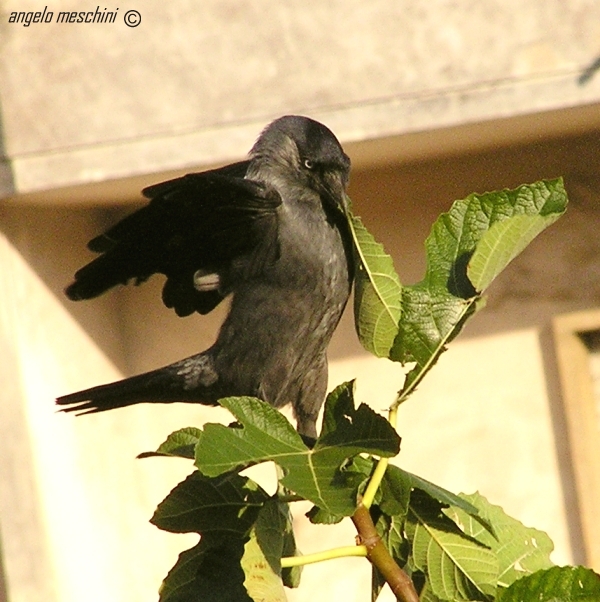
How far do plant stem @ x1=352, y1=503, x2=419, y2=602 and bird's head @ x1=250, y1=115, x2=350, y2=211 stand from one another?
110cm

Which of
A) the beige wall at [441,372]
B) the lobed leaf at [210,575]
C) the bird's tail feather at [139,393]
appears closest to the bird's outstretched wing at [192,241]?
the bird's tail feather at [139,393]

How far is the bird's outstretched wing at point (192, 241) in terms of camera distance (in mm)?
2057

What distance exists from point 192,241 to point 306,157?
30 cm

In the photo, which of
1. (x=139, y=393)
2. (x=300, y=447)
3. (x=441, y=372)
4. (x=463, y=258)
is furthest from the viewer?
(x=441, y=372)

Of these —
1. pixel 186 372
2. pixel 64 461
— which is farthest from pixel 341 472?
pixel 64 461

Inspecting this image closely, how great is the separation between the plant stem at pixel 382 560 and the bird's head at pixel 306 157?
1.10 meters

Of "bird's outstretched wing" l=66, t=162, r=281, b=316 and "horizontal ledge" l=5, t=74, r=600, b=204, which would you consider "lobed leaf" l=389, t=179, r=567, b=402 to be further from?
"horizontal ledge" l=5, t=74, r=600, b=204

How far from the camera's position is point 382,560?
114 cm

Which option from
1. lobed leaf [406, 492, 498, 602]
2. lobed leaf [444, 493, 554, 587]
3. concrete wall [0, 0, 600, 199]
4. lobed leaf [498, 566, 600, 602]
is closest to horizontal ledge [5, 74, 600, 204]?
concrete wall [0, 0, 600, 199]

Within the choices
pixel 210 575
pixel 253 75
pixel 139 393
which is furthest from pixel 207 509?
pixel 253 75

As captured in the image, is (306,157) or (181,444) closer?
(181,444)

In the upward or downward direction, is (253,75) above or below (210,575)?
above

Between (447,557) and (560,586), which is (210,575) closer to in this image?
(447,557)

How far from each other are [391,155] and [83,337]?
131cm
